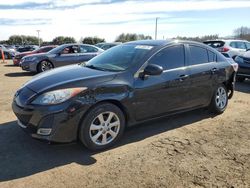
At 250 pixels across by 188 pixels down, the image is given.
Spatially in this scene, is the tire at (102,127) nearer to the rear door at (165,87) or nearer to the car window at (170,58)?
the rear door at (165,87)

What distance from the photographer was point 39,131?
4.29 m

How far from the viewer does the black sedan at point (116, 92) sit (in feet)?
14.1

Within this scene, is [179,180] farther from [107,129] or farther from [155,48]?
[155,48]

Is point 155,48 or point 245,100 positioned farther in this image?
point 245,100

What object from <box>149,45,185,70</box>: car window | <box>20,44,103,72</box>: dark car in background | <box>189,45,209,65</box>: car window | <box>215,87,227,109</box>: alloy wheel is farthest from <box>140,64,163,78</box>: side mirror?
→ <box>20,44,103,72</box>: dark car in background

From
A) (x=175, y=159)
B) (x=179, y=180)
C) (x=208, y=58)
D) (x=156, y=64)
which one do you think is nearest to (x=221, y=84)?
(x=208, y=58)

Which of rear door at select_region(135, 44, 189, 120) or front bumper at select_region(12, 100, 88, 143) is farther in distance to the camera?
rear door at select_region(135, 44, 189, 120)

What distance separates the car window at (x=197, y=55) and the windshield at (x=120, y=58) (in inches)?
40.9

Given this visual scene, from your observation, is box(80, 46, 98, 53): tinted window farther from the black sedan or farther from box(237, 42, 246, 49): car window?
the black sedan

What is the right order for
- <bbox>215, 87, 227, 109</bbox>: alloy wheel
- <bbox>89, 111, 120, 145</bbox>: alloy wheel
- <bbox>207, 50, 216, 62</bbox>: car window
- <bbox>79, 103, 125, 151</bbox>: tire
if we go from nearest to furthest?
1. <bbox>79, 103, 125, 151</bbox>: tire
2. <bbox>89, 111, 120, 145</bbox>: alloy wheel
3. <bbox>207, 50, 216, 62</bbox>: car window
4. <bbox>215, 87, 227, 109</bbox>: alloy wheel

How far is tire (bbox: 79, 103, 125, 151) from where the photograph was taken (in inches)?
174

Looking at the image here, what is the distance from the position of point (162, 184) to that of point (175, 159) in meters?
0.75

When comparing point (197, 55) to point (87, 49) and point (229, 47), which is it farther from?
point (229, 47)

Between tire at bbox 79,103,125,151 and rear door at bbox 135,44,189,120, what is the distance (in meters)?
0.42
